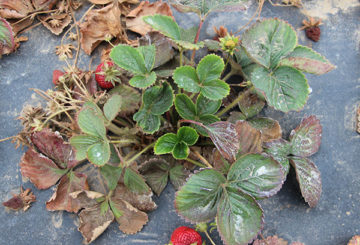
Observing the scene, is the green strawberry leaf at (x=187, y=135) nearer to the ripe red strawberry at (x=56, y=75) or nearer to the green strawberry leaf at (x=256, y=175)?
the green strawberry leaf at (x=256, y=175)

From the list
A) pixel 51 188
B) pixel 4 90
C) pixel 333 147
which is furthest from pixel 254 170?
pixel 4 90

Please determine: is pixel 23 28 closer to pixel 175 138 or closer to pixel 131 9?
pixel 131 9

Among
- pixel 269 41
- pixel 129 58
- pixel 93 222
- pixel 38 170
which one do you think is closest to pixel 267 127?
pixel 269 41

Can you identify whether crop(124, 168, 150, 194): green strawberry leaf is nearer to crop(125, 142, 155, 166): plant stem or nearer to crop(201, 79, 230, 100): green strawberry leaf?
crop(125, 142, 155, 166): plant stem

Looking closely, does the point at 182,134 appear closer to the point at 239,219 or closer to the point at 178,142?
the point at 178,142

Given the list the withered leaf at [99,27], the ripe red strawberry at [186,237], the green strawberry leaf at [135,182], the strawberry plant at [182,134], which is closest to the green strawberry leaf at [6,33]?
the strawberry plant at [182,134]

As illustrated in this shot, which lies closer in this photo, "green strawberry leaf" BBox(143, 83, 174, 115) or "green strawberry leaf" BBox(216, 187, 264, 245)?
"green strawberry leaf" BBox(216, 187, 264, 245)

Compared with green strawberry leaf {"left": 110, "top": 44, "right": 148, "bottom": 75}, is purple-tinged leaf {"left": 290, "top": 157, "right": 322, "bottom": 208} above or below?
below

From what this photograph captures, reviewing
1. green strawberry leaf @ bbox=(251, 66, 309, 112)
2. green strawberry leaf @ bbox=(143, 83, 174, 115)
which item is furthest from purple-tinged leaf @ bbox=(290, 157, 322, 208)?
green strawberry leaf @ bbox=(143, 83, 174, 115)
